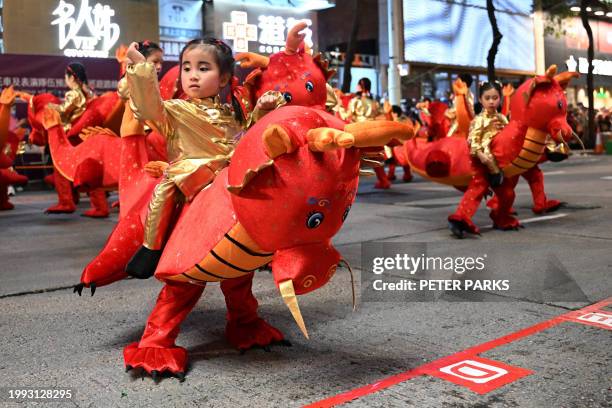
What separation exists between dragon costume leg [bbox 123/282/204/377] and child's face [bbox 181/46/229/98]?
784mm

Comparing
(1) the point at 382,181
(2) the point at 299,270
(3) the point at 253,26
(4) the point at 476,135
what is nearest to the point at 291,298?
(2) the point at 299,270

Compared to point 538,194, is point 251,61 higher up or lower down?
higher up

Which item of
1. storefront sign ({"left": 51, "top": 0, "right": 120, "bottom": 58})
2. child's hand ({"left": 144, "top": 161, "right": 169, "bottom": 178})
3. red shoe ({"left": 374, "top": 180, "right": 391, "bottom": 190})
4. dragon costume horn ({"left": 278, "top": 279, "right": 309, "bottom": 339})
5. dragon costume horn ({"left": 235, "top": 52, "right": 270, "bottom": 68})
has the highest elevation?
storefront sign ({"left": 51, "top": 0, "right": 120, "bottom": 58})

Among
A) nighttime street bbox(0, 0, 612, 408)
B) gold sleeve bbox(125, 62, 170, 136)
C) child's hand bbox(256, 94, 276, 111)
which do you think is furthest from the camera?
child's hand bbox(256, 94, 276, 111)

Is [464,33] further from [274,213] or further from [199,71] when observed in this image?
[274,213]

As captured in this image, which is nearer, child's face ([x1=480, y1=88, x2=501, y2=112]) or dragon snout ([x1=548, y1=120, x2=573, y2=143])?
dragon snout ([x1=548, y1=120, x2=573, y2=143])

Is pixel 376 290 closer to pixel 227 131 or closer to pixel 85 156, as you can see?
pixel 227 131

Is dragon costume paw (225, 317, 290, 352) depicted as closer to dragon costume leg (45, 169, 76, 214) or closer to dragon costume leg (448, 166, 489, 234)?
dragon costume leg (448, 166, 489, 234)

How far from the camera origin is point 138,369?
8.07 ft

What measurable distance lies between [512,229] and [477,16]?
62.5 feet

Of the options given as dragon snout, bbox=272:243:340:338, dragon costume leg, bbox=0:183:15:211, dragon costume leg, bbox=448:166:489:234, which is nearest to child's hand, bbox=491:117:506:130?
dragon costume leg, bbox=448:166:489:234

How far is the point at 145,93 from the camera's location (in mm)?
2393

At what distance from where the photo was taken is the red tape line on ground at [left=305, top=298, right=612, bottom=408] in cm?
217

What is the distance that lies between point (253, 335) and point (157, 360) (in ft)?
1.50
